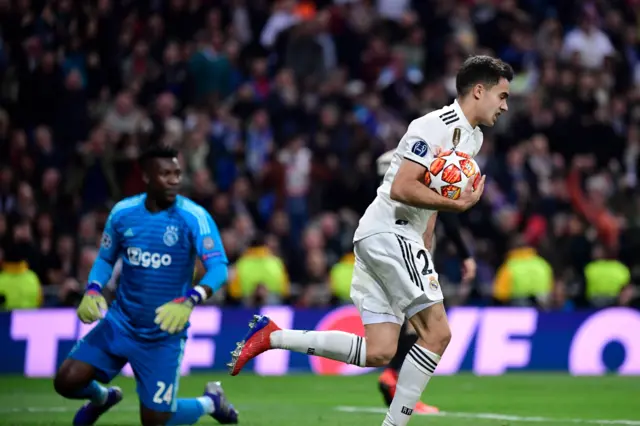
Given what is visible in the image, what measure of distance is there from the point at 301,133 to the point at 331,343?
37.2 feet

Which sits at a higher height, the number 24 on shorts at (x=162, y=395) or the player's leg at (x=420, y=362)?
the player's leg at (x=420, y=362)

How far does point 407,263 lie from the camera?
7.61m

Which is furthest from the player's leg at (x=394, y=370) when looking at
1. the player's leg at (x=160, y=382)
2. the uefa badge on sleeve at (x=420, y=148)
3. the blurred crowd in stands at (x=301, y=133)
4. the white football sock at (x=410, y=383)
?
the blurred crowd in stands at (x=301, y=133)

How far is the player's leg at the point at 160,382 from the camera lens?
28.3 feet

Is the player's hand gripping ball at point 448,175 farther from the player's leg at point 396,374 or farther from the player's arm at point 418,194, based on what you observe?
the player's leg at point 396,374

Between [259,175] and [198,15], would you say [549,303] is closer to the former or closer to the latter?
[259,175]

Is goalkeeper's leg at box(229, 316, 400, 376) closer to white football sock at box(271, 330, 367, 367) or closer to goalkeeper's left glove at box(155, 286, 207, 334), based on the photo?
white football sock at box(271, 330, 367, 367)

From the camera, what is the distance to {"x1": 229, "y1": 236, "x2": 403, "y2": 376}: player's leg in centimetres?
761

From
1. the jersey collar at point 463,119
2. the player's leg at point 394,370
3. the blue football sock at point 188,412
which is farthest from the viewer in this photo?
the player's leg at point 394,370

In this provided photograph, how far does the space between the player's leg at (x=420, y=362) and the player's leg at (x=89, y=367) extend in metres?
2.28

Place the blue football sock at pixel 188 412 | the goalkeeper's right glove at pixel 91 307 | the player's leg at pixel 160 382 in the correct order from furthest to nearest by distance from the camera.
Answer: the blue football sock at pixel 188 412
the player's leg at pixel 160 382
the goalkeeper's right glove at pixel 91 307

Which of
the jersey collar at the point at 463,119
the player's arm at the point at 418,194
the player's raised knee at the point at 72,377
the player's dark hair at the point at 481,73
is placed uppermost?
the player's dark hair at the point at 481,73

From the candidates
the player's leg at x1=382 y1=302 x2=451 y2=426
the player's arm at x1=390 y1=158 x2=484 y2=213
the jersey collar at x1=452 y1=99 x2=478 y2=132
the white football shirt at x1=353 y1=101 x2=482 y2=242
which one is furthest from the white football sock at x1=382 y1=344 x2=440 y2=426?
the jersey collar at x1=452 y1=99 x2=478 y2=132

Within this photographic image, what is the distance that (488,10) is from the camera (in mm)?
21703
